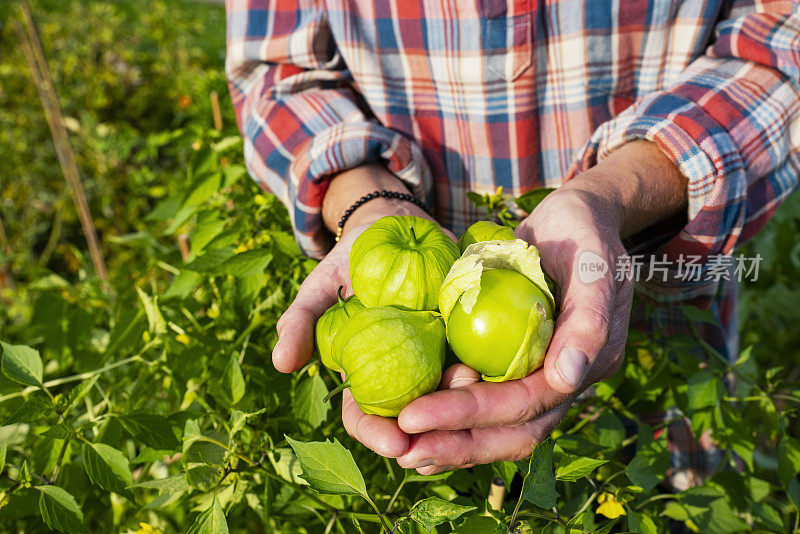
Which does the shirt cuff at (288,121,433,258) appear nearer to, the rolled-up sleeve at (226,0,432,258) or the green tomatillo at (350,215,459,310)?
the rolled-up sleeve at (226,0,432,258)

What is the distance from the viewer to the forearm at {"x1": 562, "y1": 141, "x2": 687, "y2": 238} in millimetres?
1255

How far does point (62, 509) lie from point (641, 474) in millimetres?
994

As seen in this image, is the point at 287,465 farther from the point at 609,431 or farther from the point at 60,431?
the point at 609,431

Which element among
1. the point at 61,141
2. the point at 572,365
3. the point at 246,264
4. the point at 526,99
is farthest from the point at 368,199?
the point at 61,141

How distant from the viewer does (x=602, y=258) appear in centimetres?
106

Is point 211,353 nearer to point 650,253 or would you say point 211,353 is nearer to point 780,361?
point 650,253

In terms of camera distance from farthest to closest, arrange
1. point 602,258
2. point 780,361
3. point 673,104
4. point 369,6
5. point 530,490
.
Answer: point 780,361 → point 369,6 → point 673,104 → point 602,258 → point 530,490

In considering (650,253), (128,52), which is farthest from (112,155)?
(650,253)

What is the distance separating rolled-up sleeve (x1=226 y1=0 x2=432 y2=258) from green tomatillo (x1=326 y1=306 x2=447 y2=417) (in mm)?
596

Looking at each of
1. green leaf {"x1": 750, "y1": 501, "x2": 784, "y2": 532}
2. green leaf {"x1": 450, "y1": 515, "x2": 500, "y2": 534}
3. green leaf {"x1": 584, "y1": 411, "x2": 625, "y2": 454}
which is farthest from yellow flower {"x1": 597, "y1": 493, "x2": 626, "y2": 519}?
green leaf {"x1": 750, "y1": 501, "x2": 784, "y2": 532}

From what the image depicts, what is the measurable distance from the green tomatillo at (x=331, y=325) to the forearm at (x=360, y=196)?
29 cm

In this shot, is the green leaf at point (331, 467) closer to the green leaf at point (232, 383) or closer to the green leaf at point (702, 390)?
the green leaf at point (232, 383)

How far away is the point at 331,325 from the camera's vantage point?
1.07 metres

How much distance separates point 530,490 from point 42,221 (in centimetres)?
386
